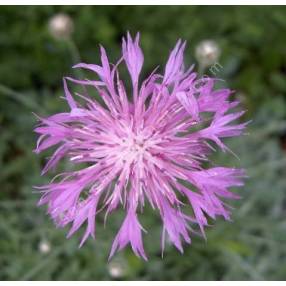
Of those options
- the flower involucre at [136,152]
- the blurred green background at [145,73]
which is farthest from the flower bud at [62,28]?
the flower involucre at [136,152]

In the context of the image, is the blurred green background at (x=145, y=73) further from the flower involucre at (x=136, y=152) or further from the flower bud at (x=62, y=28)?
the flower involucre at (x=136, y=152)

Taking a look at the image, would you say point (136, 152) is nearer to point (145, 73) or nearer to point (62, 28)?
point (62, 28)

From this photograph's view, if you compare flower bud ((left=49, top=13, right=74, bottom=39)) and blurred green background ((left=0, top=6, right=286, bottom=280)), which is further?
blurred green background ((left=0, top=6, right=286, bottom=280))

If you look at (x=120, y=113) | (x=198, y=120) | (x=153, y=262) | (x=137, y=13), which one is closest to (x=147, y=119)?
(x=120, y=113)

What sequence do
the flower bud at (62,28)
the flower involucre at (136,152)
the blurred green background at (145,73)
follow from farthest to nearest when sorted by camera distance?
the blurred green background at (145,73) < the flower bud at (62,28) < the flower involucre at (136,152)

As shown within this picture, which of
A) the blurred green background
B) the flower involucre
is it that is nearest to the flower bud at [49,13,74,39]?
the blurred green background

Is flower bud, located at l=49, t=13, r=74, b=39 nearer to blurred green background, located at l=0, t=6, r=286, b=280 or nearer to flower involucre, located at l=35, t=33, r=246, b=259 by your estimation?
blurred green background, located at l=0, t=6, r=286, b=280
